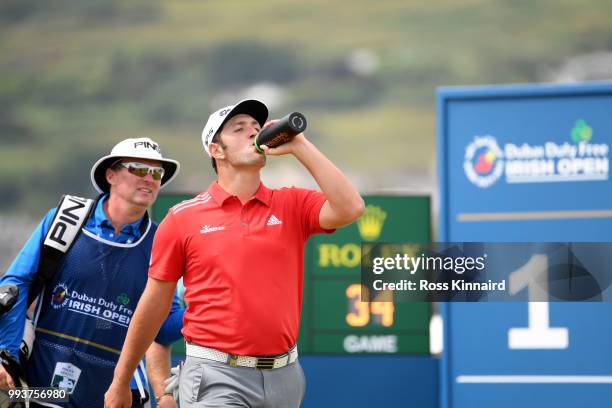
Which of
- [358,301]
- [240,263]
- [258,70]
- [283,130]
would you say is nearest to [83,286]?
[240,263]

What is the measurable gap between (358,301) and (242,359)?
7.96 ft

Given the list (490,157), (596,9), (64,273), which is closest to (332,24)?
(596,9)

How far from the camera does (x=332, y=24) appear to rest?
58.6 ft

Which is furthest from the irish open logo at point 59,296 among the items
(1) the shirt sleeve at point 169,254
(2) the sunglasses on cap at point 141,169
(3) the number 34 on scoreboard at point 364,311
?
(3) the number 34 on scoreboard at point 364,311

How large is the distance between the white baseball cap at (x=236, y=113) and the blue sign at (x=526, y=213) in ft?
6.15

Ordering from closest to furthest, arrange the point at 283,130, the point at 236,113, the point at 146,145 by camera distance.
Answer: the point at 283,130 → the point at 236,113 → the point at 146,145

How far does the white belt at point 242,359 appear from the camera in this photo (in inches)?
143

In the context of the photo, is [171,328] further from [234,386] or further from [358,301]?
[358,301]

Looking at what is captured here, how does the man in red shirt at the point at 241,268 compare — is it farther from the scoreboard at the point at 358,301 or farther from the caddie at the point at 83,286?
the scoreboard at the point at 358,301

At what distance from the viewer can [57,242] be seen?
4.48 metres

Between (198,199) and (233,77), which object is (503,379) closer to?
(198,199)

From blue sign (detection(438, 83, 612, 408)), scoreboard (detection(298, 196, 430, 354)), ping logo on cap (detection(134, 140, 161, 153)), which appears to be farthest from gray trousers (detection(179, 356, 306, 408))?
scoreboard (detection(298, 196, 430, 354))

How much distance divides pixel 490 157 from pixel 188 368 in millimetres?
2555

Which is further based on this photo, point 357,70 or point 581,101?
point 357,70
